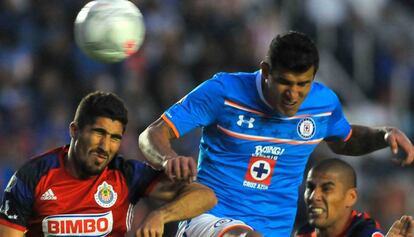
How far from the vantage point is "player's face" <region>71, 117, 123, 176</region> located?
611 cm

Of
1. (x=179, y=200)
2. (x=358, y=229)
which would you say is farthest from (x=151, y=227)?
(x=358, y=229)

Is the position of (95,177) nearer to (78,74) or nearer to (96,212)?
(96,212)

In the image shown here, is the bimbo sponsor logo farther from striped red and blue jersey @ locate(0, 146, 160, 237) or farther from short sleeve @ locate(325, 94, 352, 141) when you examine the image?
short sleeve @ locate(325, 94, 352, 141)

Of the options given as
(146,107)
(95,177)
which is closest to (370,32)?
(146,107)

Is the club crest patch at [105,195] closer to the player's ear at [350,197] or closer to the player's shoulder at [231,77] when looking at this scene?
the player's shoulder at [231,77]

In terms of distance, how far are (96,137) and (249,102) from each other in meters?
1.03

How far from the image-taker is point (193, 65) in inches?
497

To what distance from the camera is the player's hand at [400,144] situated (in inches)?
254

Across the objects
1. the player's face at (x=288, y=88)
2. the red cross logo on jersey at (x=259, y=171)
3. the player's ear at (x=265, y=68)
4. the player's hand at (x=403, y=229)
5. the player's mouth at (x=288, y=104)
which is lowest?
the player's hand at (x=403, y=229)

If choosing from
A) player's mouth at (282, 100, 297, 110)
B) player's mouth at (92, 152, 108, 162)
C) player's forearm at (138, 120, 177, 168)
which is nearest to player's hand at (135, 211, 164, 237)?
player's forearm at (138, 120, 177, 168)

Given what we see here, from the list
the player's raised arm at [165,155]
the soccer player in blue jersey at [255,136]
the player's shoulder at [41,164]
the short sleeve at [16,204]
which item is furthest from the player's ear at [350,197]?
the short sleeve at [16,204]

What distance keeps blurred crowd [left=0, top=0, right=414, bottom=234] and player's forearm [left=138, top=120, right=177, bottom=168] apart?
514cm

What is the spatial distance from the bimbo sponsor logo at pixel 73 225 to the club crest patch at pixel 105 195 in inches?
3.5

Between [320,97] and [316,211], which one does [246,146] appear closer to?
[320,97]
